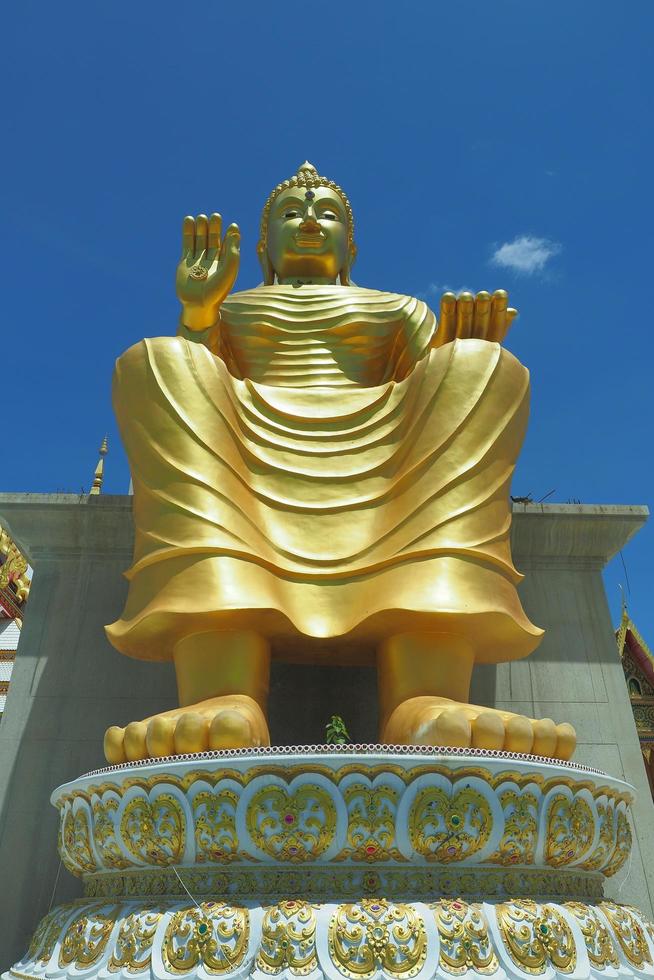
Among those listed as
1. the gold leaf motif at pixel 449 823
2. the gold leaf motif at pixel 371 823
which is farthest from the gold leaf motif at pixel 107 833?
the gold leaf motif at pixel 449 823

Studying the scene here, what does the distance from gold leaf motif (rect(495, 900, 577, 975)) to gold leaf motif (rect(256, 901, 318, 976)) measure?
583mm

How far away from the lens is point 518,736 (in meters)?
2.72

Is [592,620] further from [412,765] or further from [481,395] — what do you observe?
[412,765]

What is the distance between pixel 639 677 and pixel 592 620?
9.09 meters

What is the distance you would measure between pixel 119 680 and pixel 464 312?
9.56 feet

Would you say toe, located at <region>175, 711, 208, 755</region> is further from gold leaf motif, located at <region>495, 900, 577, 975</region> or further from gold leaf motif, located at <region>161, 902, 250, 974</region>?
gold leaf motif, located at <region>495, 900, 577, 975</region>

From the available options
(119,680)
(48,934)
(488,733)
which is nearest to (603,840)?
(488,733)

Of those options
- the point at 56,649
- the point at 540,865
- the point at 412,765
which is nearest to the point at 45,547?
the point at 56,649

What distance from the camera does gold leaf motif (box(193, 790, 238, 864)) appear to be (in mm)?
2395

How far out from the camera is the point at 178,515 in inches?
137

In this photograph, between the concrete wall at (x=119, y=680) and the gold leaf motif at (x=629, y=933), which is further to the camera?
the concrete wall at (x=119, y=680)

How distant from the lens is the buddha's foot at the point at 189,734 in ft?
8.63

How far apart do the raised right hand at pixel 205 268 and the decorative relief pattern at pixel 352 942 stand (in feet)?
10.5

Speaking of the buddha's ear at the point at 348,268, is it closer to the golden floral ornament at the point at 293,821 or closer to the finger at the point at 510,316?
the finger at the point at 510,316
